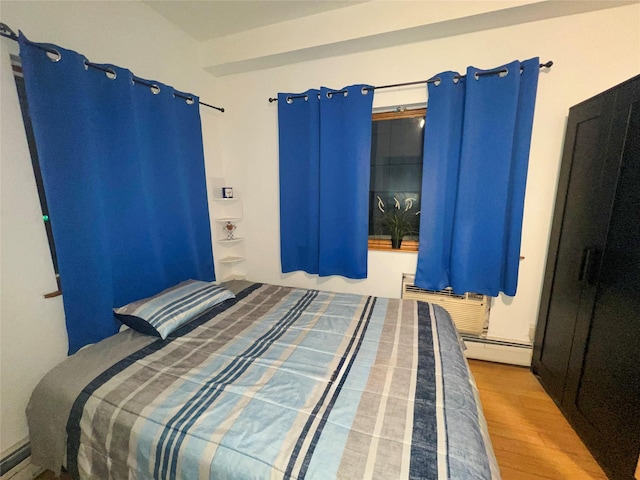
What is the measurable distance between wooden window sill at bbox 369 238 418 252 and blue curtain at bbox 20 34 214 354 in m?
1.60

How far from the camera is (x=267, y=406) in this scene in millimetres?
1061

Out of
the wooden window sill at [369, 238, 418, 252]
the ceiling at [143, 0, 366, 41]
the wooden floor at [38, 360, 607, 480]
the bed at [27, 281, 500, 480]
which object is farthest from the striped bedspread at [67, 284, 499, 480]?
the ceiling at [143, 0, 366, 41]

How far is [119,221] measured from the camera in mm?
1748

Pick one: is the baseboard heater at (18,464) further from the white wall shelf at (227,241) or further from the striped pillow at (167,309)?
the white wall shelf at (227,241)

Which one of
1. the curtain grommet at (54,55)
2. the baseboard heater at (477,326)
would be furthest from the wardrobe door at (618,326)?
the curtain grommet at (54,55)

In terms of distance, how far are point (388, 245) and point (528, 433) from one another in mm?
1560

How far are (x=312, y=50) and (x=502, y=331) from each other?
9.32ft

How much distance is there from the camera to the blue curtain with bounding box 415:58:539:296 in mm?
1899

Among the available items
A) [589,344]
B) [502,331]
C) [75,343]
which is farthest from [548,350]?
[75,343]

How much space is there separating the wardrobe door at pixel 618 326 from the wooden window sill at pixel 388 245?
44.7 inches

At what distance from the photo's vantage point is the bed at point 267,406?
87 centimetres

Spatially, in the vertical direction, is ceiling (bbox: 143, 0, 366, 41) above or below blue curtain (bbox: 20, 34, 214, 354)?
above

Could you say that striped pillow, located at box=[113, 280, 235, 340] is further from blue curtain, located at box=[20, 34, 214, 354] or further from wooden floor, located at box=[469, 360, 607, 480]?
wooden floor, located at box=[469, 360, 607, 480]

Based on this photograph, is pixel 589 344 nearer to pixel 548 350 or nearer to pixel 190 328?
pixel 548 350
